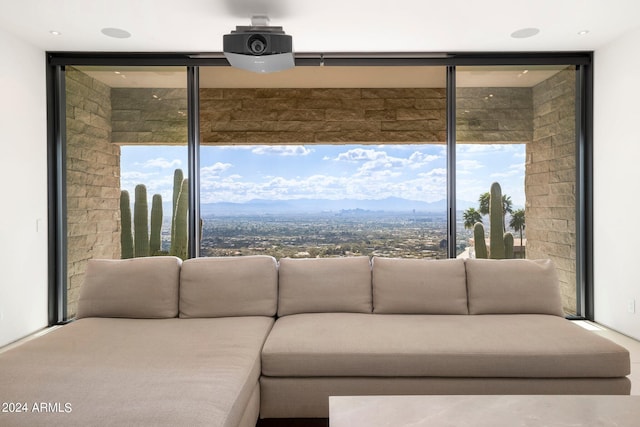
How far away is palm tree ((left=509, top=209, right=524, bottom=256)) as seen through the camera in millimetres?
4105

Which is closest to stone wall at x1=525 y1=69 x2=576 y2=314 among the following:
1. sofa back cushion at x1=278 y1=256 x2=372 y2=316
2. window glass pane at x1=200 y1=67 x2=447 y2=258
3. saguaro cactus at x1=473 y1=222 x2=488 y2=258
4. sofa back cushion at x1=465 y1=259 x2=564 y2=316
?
saguaro cactus at x1=473 y1=222 x2=488 y2=258

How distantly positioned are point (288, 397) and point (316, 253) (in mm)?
2573

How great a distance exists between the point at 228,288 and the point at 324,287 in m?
0.60

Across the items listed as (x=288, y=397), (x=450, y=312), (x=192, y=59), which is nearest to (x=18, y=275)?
(x=192, y=59)

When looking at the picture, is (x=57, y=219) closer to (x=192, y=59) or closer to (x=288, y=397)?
(x=192, y=59)

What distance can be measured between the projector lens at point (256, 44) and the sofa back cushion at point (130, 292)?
62.9 inches

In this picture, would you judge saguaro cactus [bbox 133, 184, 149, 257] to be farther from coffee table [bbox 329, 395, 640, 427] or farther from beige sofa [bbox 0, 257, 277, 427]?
coffee table [bbox 329, 395, 640, 427]

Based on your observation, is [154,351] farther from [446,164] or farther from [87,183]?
[446,164]

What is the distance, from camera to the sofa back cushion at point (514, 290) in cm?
270

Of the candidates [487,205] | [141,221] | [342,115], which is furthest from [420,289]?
[141,221]

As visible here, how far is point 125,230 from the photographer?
4.10 meters

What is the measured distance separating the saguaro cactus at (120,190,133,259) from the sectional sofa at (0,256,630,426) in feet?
4.51

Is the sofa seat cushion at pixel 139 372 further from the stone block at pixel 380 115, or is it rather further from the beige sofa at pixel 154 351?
the stone block at pixel 380 115

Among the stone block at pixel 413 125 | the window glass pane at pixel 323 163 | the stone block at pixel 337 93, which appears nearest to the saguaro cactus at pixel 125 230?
the window glass pane at pixel 323 163
